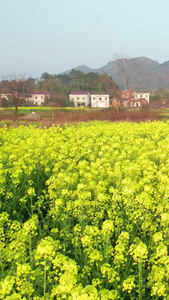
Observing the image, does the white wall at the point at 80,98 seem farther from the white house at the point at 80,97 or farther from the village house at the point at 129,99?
the village house at the point at 129,99

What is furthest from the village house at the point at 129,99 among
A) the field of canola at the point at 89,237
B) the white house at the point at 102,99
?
the field of canola at the point at 89,237

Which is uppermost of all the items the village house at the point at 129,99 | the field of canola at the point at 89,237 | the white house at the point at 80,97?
the white house at the point at 80,97

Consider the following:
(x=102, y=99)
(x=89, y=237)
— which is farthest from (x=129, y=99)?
(x=102, y=99)

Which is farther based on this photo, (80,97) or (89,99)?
(89,99)

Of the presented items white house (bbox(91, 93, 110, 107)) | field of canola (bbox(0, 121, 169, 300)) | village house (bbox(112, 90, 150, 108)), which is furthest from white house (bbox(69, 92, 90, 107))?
field of canola (bbox(0, 121, 169, 300))

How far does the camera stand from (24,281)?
2941mm

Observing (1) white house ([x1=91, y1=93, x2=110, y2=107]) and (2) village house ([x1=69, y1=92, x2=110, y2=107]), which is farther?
(2) village house ([x1=69, y1=92, x2=110, y2=107])

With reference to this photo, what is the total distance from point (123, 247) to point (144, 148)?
526 centimetres

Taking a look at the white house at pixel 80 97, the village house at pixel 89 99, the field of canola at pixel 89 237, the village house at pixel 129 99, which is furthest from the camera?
the white house at pixel 80 97

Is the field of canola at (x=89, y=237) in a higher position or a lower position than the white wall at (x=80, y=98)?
lower

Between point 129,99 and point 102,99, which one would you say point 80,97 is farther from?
point 129,99

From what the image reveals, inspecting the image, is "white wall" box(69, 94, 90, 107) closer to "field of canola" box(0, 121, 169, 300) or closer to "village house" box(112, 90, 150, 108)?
"village house" box(112, 90, 150, 108)

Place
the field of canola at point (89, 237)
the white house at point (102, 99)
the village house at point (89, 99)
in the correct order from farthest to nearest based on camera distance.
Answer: the village house at point (89, 99)
the white house at point (102, 99)
the field of canola at point (89, 237)

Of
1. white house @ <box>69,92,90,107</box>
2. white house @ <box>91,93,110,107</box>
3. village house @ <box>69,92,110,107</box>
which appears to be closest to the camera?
white house @ <box>91,93,110,107</box>
